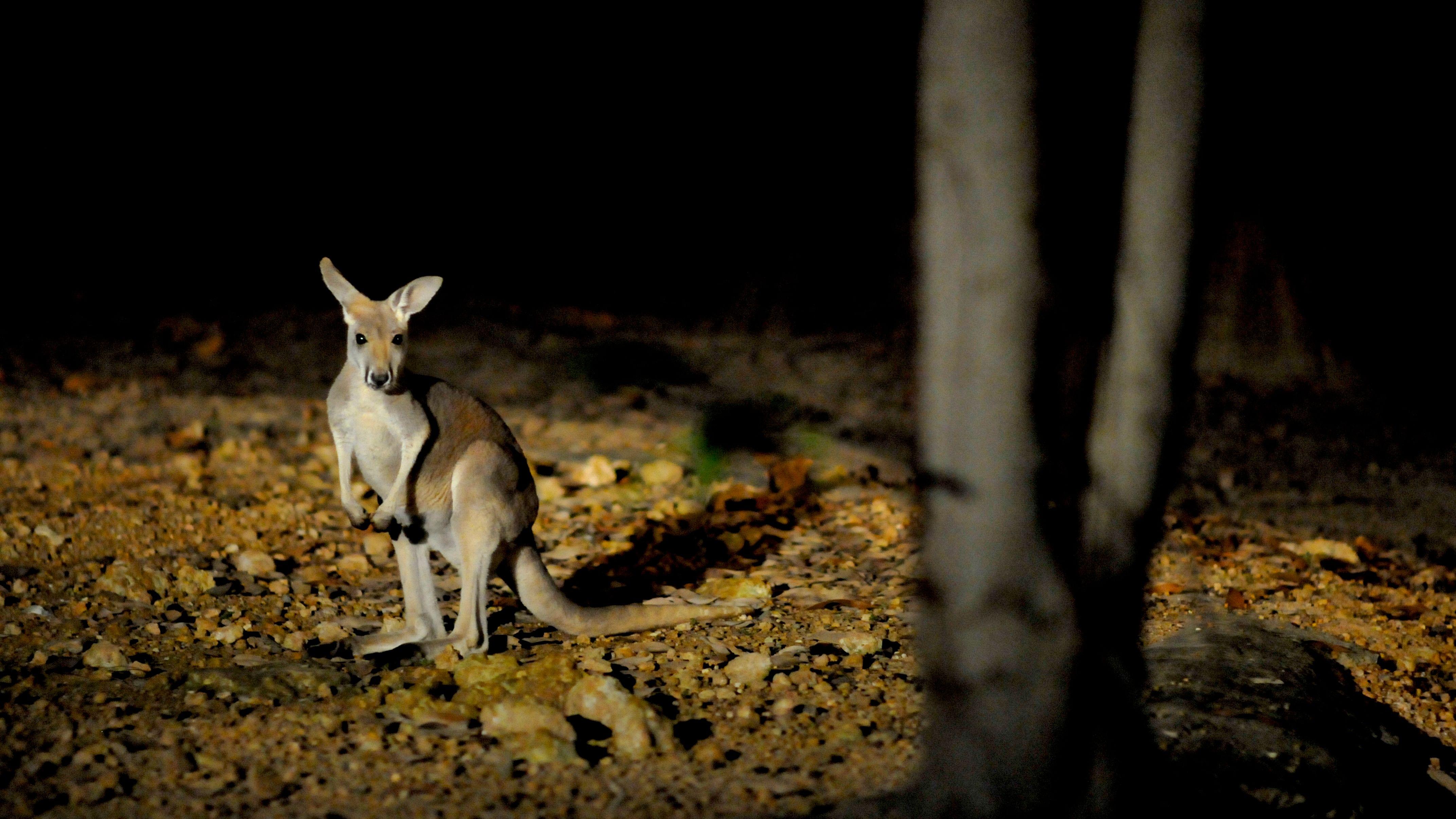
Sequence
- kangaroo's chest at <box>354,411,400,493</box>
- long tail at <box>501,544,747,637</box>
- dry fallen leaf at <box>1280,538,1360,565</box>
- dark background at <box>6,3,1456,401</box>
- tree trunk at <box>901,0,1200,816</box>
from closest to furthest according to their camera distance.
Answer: tree trunk at <box>901,0,1200,816</box> → kangaroo's chest at <box>354,411,400,493</box> → long tail at <box>501,544,747,637</box> → dry fallen leaf at <box>1280,538,1360,565</box> → dark background at <box>6,3,1456,401</box>

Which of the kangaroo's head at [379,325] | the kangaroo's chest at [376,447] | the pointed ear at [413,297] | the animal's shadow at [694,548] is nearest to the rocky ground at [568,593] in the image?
the animal's shadow at [694,548]

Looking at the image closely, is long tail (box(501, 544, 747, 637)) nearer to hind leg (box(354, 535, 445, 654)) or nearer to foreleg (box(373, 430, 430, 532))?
hind leg (box(354, 535, 445, 654))

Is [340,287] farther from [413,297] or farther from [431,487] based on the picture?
[431,487]

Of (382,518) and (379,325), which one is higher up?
(379,325)

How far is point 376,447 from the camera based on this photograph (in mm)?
3744

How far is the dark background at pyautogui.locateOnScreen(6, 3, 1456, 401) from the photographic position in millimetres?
9094

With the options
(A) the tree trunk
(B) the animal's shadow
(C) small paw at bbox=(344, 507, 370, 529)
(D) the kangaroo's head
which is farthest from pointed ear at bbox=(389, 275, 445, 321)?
(A) the tree trunk

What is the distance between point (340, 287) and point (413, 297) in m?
0.23

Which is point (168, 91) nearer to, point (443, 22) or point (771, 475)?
point (443, 22)

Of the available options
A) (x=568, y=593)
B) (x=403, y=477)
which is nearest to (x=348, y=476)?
(x=403, y=477)

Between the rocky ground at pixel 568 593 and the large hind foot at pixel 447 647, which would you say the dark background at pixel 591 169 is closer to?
the rocky ground at pixel 568 593

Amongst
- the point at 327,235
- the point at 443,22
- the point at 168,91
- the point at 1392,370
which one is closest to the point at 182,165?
the point at 168,91

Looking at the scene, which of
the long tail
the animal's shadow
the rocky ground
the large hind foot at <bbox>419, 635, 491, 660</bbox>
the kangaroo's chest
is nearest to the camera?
the rocky ground

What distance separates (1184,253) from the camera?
243cm
